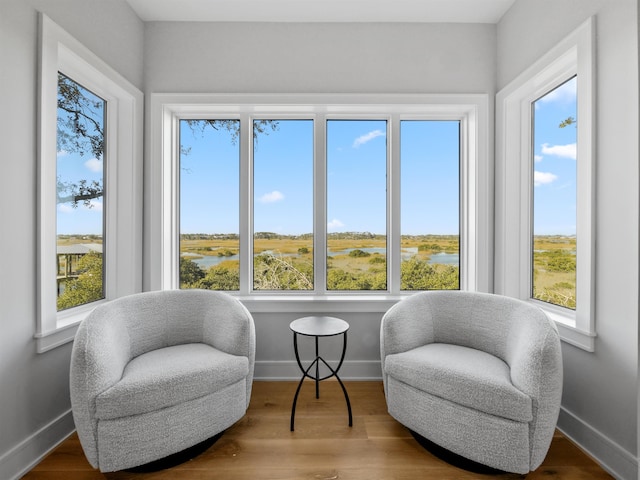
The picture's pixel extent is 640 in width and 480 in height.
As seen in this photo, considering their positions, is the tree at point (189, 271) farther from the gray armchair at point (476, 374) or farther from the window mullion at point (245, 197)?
the gray armchair at point (476, 374)

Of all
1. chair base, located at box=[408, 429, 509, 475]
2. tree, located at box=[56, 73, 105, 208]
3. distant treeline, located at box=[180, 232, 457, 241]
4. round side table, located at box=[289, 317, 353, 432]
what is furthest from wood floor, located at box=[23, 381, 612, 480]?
tree, located at box=[56, 73, 105, 208]

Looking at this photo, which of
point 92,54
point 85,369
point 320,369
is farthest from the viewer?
point 320,369

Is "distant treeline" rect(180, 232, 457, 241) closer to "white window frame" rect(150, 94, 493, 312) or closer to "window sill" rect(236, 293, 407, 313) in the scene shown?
"white window frame" rect(150, 94, 493, 312)

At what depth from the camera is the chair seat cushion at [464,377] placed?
1.40m

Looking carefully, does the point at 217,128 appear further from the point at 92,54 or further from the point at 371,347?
the point at 371,347

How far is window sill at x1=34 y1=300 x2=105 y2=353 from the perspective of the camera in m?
1.62

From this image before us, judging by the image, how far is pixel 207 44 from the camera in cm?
247

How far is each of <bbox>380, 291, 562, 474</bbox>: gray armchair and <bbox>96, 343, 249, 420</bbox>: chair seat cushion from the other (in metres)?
0.93

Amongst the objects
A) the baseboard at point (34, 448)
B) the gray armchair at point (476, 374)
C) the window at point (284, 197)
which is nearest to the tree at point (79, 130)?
the window at point (284, 197)

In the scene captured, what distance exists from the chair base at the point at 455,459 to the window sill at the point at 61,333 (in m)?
2.03

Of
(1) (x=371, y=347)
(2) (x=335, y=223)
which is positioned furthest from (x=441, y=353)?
(2) (x=335, y=223)

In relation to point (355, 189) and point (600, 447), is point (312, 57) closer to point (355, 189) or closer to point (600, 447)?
point (355, 189)

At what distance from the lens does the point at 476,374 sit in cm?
152

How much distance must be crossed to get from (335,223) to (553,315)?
165 centimetres
